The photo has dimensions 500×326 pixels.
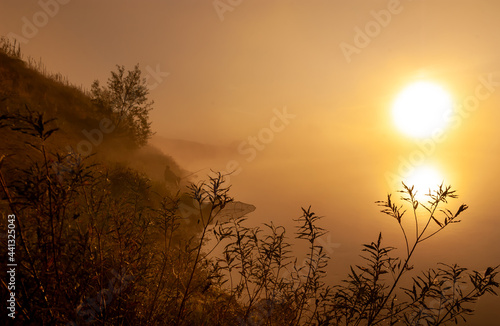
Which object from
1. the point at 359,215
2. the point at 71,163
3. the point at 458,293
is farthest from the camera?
the point at 359,215

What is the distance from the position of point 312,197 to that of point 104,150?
35.0 metres

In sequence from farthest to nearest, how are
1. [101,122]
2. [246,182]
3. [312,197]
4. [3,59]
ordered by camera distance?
[246,182]
[312,197]
[101,122]
[3,59]

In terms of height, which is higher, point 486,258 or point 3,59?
point 3,59

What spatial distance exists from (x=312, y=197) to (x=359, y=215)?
435 inches

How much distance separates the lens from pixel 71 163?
9.70ft

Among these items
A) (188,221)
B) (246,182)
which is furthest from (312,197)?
(188,221)

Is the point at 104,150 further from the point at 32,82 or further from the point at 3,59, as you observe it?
the point at 3,59

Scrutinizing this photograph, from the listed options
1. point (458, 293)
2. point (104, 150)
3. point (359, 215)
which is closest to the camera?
point (458, 293)

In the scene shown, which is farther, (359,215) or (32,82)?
(359,215)

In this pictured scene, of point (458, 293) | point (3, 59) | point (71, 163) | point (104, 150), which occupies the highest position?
point (3, 59)

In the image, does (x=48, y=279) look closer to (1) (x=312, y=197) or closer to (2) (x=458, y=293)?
(2) (x=458, y=293)

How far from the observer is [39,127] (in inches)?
90.9

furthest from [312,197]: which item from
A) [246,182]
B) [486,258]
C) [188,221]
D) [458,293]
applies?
[458,293]

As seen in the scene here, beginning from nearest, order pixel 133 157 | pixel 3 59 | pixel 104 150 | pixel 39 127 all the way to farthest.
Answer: pixel 39 127, pixel 3 59, pixel 104 150, pixel 133 157
